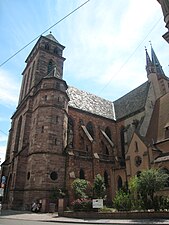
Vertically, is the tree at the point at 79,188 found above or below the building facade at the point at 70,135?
below

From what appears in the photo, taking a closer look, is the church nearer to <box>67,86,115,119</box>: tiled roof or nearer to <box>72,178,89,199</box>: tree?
<box>67,86,115,119</box>: tiled roof

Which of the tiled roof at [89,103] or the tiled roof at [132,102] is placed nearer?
the tiled roof at [89,103]

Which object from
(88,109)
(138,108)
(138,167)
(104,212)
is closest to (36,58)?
(88,109)

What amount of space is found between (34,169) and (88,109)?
14.4 m

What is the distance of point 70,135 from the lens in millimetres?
27641

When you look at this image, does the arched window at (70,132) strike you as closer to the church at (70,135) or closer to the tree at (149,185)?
the church at (70,135)

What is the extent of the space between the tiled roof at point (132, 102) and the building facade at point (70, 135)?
0.73ft

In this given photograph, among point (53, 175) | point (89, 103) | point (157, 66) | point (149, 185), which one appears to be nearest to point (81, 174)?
point (53, 175)

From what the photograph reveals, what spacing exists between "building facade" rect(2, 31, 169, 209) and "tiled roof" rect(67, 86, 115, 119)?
238 millimetres

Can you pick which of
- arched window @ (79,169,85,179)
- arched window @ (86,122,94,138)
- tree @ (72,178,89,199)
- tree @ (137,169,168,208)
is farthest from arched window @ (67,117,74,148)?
tree @ (137,169,168,208)

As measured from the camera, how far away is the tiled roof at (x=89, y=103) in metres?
32.9

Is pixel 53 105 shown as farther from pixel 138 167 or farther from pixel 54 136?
pixel 138 167

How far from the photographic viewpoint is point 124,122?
3441 centimetres

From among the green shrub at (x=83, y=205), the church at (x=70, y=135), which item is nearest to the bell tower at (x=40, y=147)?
the church at (x=70, y=135)
